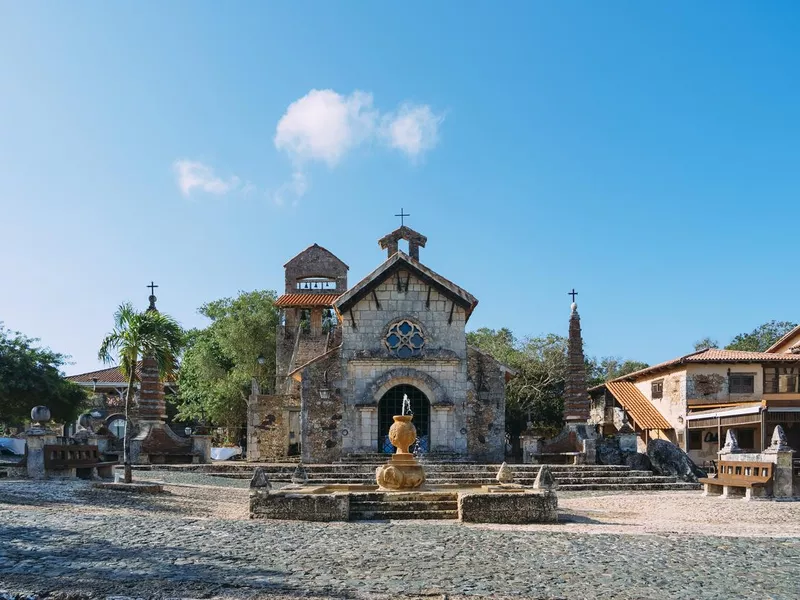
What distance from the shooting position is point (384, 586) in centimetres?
817

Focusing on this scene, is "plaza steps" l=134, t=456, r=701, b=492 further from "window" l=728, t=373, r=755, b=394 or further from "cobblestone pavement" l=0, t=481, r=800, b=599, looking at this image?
"window" l=728, t=373, r=755, b=394

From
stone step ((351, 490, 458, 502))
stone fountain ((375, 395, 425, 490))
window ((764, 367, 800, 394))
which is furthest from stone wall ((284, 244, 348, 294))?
stone step ((351, 490, 458, 502))

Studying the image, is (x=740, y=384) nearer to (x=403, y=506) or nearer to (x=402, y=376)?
(x=402, y=376)

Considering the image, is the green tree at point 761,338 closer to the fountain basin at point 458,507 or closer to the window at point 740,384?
the window at point 740,384

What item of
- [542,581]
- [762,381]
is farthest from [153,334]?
[762,381]

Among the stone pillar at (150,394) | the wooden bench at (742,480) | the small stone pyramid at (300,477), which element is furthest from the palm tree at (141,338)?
the wooden bench at (742,480)

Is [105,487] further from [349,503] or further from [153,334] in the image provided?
[153,334]

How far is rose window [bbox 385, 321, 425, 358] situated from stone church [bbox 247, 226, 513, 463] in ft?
0.12

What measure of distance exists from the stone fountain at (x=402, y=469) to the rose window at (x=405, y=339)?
9.65m

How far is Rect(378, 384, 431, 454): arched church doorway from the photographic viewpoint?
90.8ft

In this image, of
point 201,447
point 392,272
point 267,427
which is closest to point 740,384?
point 392,272

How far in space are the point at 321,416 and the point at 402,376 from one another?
3.27 metres

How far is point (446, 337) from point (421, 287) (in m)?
→ 2.07

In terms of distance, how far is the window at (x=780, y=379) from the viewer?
115ft
